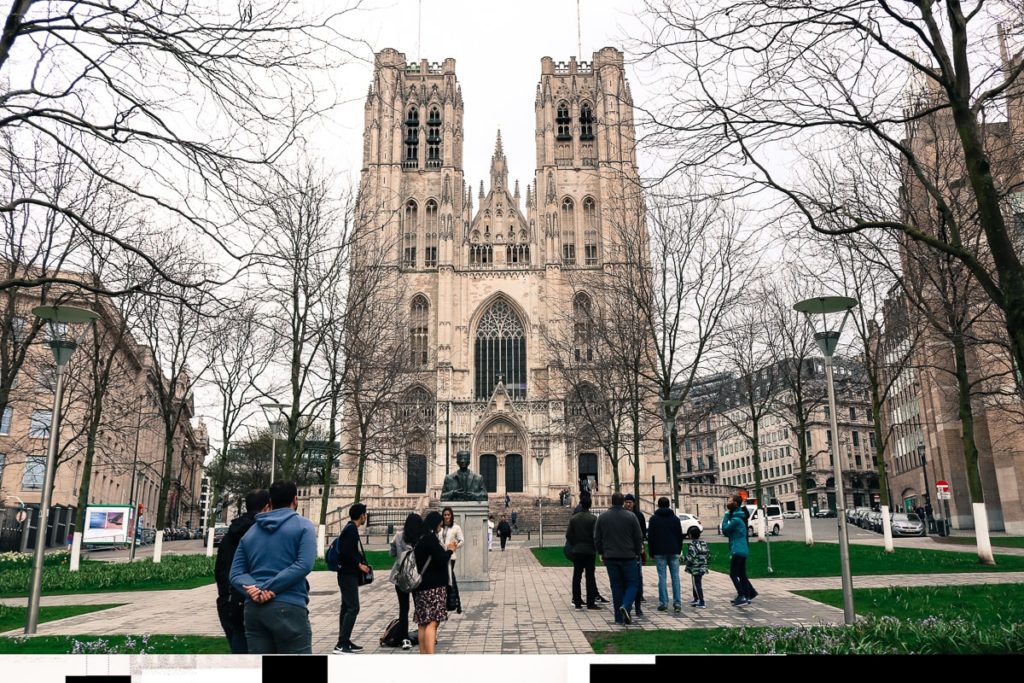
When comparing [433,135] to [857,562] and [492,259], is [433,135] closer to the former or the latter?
[492,259]

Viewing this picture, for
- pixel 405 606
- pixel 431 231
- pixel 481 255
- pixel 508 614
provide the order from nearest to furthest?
pixel 405 606 < pixel 508 614 < pixel 481 255 < pixel 431 231

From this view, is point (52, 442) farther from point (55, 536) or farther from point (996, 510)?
point (996, 510)

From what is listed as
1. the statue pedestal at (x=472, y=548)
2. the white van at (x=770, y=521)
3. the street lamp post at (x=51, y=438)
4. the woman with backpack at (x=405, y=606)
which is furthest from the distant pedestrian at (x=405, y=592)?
the white van at (x=770, y=521)

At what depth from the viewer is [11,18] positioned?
6.84 metres

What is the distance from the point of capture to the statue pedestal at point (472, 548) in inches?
530

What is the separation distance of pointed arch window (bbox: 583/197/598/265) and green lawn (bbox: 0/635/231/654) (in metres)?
47.5

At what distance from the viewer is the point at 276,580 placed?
4.77 m

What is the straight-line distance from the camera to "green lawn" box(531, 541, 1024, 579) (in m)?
14.3

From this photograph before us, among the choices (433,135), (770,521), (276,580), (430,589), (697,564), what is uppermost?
(433,135)

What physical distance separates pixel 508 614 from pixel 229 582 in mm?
4573

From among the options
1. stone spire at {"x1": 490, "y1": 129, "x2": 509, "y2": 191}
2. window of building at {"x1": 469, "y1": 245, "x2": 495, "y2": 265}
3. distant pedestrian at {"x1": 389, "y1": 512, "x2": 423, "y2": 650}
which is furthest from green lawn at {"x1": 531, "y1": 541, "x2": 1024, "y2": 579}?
stone spire at {"x1": 490, "y1": 129, "x2": 509, "y2": 191}

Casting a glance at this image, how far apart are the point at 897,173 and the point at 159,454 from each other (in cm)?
5511

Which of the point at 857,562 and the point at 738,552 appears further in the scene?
the point at 857,562

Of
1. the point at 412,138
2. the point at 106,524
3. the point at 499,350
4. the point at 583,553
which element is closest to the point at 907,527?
the point at 583,553
